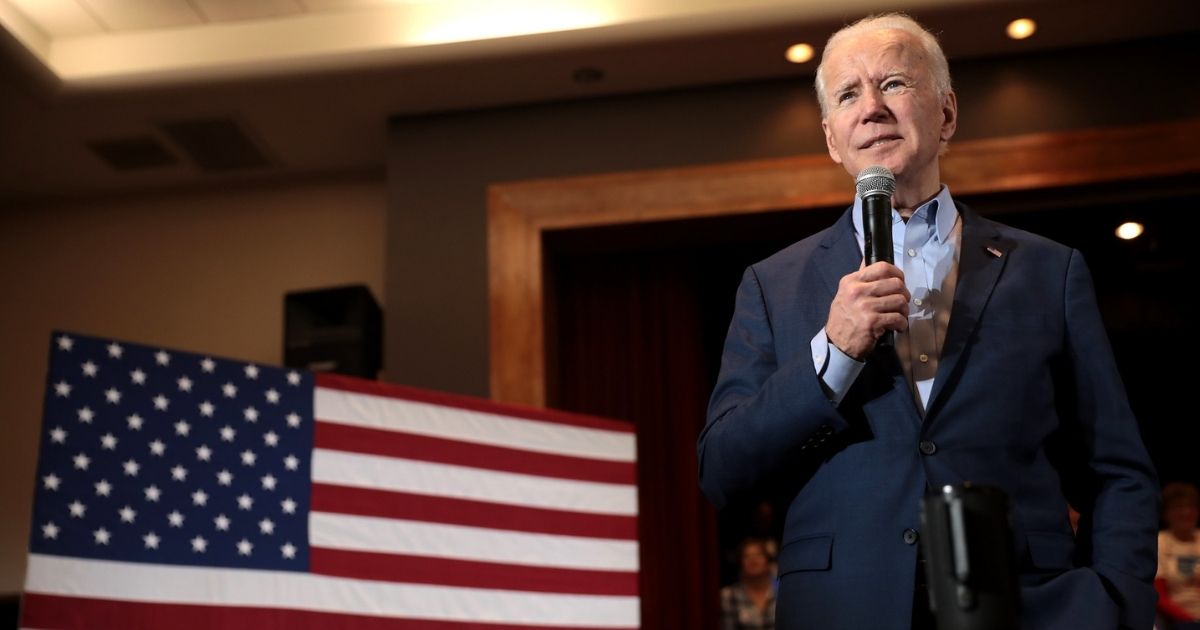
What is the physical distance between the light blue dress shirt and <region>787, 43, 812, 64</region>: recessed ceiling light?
3.76m

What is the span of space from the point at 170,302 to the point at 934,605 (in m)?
6.07

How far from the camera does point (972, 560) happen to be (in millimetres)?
1082

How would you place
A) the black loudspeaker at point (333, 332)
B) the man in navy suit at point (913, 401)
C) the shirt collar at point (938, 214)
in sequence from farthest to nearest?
1. the black loudspeaker at point (333, 332)
2. the shirt collar at point (938, 214)
3. the man in navy suit at point (913, 401)

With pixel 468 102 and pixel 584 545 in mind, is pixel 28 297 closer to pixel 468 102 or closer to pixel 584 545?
pixel 468 102

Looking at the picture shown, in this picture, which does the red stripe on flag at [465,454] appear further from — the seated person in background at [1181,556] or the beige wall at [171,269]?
the beige wall at [171,269]

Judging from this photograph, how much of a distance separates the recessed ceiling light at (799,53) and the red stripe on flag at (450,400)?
1828 mm

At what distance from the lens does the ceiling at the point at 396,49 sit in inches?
205

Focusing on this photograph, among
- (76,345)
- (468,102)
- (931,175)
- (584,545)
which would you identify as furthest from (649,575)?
(931,175)

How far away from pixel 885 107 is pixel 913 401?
42 centimetres

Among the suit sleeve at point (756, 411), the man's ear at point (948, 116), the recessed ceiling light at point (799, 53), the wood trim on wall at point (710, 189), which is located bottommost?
the suit sleeve at point (756, 411)

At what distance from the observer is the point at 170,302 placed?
6.62 m

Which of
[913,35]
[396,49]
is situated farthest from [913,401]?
[396,49]

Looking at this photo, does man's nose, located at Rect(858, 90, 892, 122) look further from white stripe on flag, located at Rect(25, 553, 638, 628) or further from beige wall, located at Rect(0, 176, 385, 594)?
beige wall, located at Rect(0, 176, 385, 594)

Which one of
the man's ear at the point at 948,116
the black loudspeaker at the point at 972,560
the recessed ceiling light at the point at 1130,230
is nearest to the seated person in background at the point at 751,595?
the recessed ceiling light at the point at 1130,230
